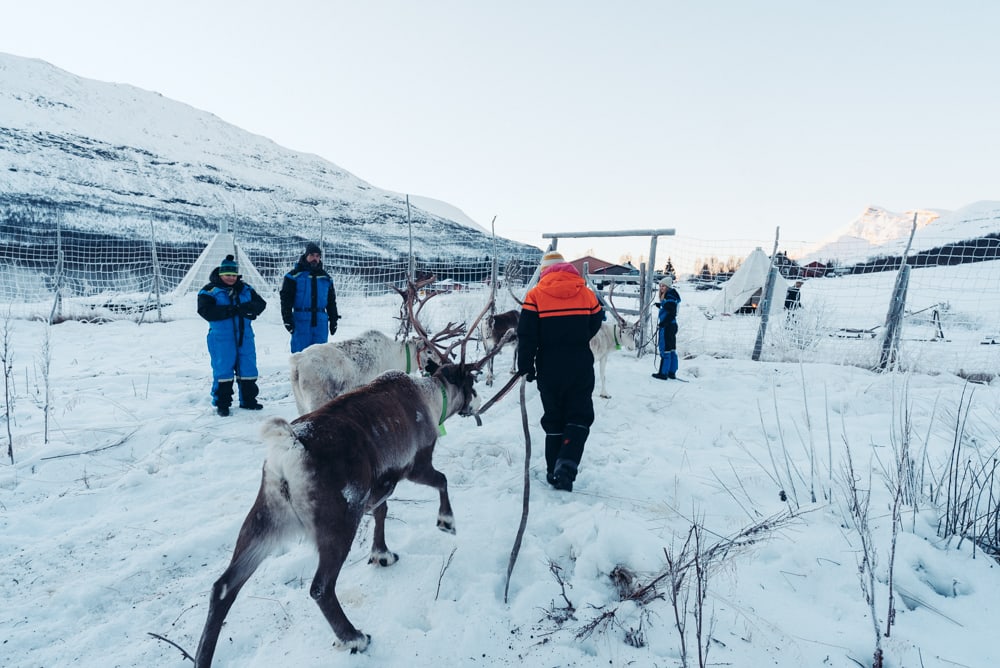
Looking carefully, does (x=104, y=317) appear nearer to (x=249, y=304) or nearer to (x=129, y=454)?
(x=249, y=304)

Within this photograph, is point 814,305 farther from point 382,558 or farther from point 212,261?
point 212,261

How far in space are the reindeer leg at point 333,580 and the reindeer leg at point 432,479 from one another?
82cm

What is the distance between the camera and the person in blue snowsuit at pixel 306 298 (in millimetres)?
5805

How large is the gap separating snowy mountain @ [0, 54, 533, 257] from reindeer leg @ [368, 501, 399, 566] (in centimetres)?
2764

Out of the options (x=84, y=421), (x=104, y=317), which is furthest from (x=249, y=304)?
(x=104, y=317)

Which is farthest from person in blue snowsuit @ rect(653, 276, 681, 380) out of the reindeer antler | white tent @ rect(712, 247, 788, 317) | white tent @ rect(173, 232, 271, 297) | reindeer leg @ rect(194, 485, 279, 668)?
white tent @ rect(173, 232, 271, 297)

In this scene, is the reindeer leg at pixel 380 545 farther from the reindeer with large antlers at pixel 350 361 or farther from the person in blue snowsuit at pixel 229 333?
the person in blue snowsuit at pixel 229 333

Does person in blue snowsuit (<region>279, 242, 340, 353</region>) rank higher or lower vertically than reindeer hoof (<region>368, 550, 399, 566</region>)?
higher

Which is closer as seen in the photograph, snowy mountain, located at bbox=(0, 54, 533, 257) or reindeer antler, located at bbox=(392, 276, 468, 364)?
reindeer antler, located at bbox=(392, 276, 468, 364)

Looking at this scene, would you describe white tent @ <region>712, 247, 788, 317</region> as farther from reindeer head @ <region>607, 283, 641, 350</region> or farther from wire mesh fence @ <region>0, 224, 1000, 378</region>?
reindeer head @ <region>607, 283, 641, 350</region>

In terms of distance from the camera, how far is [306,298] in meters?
5.87

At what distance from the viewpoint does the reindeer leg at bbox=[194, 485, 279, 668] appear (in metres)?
1.88

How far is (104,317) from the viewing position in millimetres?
11250

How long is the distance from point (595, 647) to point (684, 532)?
3.81ft
